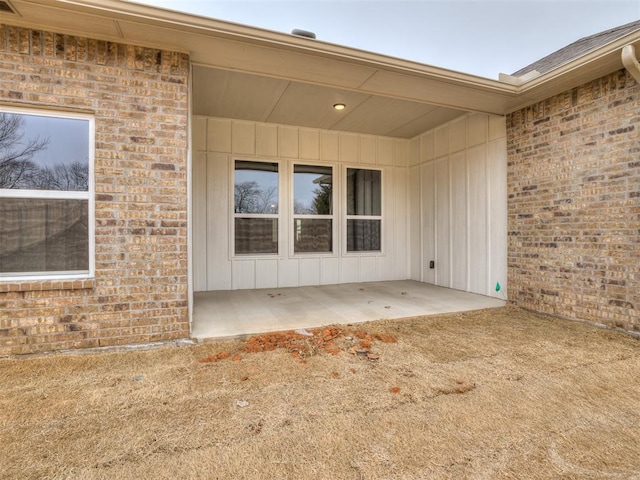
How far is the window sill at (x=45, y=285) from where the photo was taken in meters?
2.75

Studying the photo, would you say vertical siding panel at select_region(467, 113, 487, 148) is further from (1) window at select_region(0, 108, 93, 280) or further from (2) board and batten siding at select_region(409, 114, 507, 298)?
(1) window at select_region(0, 108, 93, 280)

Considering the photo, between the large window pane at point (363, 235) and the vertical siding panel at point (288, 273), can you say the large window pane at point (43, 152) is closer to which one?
the vertical siding panel at point (288, 273)

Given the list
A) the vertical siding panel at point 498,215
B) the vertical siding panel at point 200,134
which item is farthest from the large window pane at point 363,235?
the vertical siding panel at point 200,134

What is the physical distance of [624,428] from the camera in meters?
1.86

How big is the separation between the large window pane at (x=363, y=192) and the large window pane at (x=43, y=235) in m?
4.57

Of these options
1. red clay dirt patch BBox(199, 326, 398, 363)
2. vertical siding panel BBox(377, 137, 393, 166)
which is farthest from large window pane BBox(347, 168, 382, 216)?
red clay dirt patch BBox(199, 326, 398, 363)

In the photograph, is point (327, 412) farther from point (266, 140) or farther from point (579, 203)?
point (266, 140)

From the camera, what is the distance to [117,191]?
3.01 m

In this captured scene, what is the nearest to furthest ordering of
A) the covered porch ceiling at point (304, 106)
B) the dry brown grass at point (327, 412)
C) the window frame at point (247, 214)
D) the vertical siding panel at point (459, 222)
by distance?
the dry brown grass at point (327, 412) → the covered porch ceiling at point (304, 106) → the vertical siding panel at point (459, 222) → the window frame at point (247, 214)

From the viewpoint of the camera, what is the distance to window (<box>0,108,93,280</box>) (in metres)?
2.83

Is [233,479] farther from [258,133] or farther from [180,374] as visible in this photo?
[258,133]

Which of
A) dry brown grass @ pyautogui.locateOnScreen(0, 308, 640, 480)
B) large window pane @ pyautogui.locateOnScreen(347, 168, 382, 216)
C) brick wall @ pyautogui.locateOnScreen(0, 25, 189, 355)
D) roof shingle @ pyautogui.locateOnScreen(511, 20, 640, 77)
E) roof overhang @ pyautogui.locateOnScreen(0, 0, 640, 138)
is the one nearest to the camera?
dry brown grass @ pyautogui.locateOnScreen(0, 308, 640, 480)

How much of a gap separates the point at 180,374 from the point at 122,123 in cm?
226

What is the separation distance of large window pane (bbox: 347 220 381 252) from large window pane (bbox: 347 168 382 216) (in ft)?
0.67
